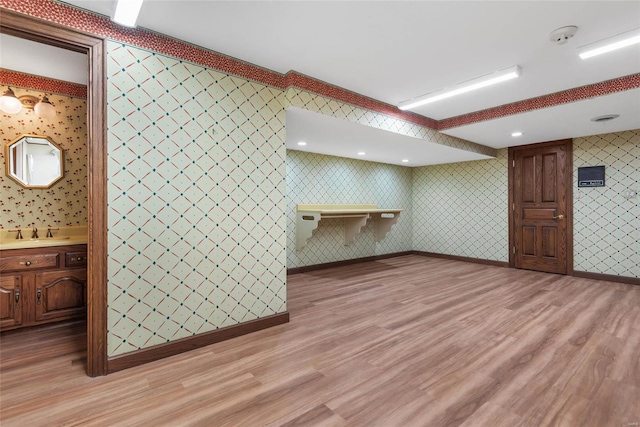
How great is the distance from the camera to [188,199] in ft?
8.52

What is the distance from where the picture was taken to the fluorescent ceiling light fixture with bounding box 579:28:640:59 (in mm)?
2398

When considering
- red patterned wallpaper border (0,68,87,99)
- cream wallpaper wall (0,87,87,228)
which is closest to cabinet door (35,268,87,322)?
cream wallpaper wall (0,87,87,228)

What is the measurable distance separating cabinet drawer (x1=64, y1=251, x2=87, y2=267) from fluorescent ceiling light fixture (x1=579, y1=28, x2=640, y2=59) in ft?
16.5

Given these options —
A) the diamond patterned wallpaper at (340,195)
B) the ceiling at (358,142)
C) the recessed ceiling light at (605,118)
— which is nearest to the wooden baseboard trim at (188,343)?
the ceiling at (358,142)

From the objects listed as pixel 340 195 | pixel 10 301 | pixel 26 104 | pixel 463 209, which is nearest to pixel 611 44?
pixel 340 195

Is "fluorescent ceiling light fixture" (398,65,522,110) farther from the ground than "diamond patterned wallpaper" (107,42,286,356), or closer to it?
farther from the ground

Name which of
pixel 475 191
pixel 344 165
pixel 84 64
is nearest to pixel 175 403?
pixel 84 64

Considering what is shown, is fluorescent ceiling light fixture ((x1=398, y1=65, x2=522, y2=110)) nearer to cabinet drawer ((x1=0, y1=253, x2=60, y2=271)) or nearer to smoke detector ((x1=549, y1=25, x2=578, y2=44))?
smoke detector ((x1=549, y1=25, x2=578, y2=44))

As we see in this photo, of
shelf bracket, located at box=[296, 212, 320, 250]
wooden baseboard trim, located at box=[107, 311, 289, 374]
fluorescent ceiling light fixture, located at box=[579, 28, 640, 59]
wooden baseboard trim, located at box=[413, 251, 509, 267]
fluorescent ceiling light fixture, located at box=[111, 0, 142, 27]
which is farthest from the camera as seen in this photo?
wooden baseboard trim, located at box=[413, 251, 509, 267]

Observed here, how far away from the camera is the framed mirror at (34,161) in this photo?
3.19 meters

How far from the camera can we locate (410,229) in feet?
25.4

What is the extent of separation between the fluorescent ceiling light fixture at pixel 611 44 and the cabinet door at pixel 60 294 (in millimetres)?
5104

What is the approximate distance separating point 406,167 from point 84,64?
21.2 ft

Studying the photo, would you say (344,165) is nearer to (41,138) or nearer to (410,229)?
(410,229)
